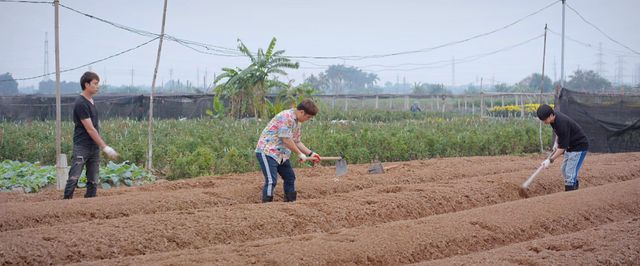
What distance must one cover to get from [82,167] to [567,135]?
573cm

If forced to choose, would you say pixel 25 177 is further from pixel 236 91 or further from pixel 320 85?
pixel 320 85

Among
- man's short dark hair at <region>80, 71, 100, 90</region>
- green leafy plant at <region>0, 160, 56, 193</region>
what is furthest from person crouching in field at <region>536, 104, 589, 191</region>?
green leafy plant at <region>0, 160, 56, 193</region>

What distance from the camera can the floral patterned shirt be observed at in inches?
287

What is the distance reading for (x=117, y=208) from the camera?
6914 millimetres

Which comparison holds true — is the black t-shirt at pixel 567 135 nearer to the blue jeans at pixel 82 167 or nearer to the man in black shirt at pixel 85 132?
the man in black shirt at pixel 85 132

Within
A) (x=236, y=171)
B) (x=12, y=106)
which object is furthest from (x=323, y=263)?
(x=12, y=106)

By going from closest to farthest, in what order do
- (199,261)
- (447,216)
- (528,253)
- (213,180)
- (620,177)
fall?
(199,261) → (528,253) → (447,216) → (213,180) → (620,177)

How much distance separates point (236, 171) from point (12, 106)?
51.1ft

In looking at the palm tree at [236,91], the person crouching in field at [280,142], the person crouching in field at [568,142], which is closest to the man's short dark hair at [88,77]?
the person crouching in field at [280,142]

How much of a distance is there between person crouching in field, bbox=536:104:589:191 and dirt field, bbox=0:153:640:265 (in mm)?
371

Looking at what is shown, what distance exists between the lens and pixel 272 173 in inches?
291

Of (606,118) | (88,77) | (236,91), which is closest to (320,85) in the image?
(236,91)

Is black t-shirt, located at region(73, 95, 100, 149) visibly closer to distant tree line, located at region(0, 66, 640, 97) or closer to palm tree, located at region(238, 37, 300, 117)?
distant tree line, located at region(0, 66, 640, 97)

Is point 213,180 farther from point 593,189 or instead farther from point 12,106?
point 12,106
